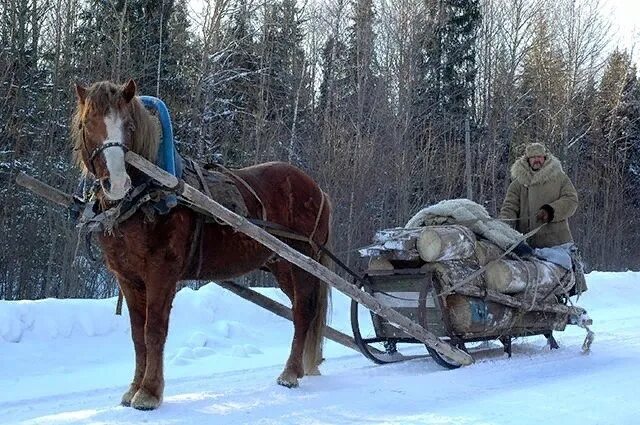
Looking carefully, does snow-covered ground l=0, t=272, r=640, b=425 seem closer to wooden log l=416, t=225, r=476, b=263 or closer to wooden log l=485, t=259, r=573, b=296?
wooden log l=485, t=259, r=573, b=296

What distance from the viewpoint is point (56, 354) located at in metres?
6.88

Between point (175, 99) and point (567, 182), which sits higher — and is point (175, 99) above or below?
above

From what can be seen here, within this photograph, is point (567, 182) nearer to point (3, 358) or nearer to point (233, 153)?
point (3, 358)

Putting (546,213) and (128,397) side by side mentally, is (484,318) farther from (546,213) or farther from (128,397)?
(128,397)

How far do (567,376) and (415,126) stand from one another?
13.0 metres

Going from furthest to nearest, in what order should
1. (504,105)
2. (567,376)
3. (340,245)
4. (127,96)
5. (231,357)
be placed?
(504,105) < (340,245) < (231,357) < (567,376) < (127,96)

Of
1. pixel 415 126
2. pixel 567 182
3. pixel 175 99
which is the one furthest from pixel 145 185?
pixel 415 126

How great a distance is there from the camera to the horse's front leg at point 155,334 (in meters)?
4.09

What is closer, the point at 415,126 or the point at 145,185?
the point at 145,185

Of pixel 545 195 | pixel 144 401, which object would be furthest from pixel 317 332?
pixel 545 195

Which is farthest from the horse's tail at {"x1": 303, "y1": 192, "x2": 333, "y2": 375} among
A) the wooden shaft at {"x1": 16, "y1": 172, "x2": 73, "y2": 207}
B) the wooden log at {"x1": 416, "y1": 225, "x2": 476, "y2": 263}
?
the wooden shaft at {"x1": 16, "y1": 172, "x2": 73, "y2": 207}

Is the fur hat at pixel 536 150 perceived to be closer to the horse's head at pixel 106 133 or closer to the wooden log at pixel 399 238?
the wooden log at pixel 399 238

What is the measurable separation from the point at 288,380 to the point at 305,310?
729 millimetres

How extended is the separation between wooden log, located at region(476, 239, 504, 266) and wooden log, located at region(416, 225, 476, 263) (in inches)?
5.3
